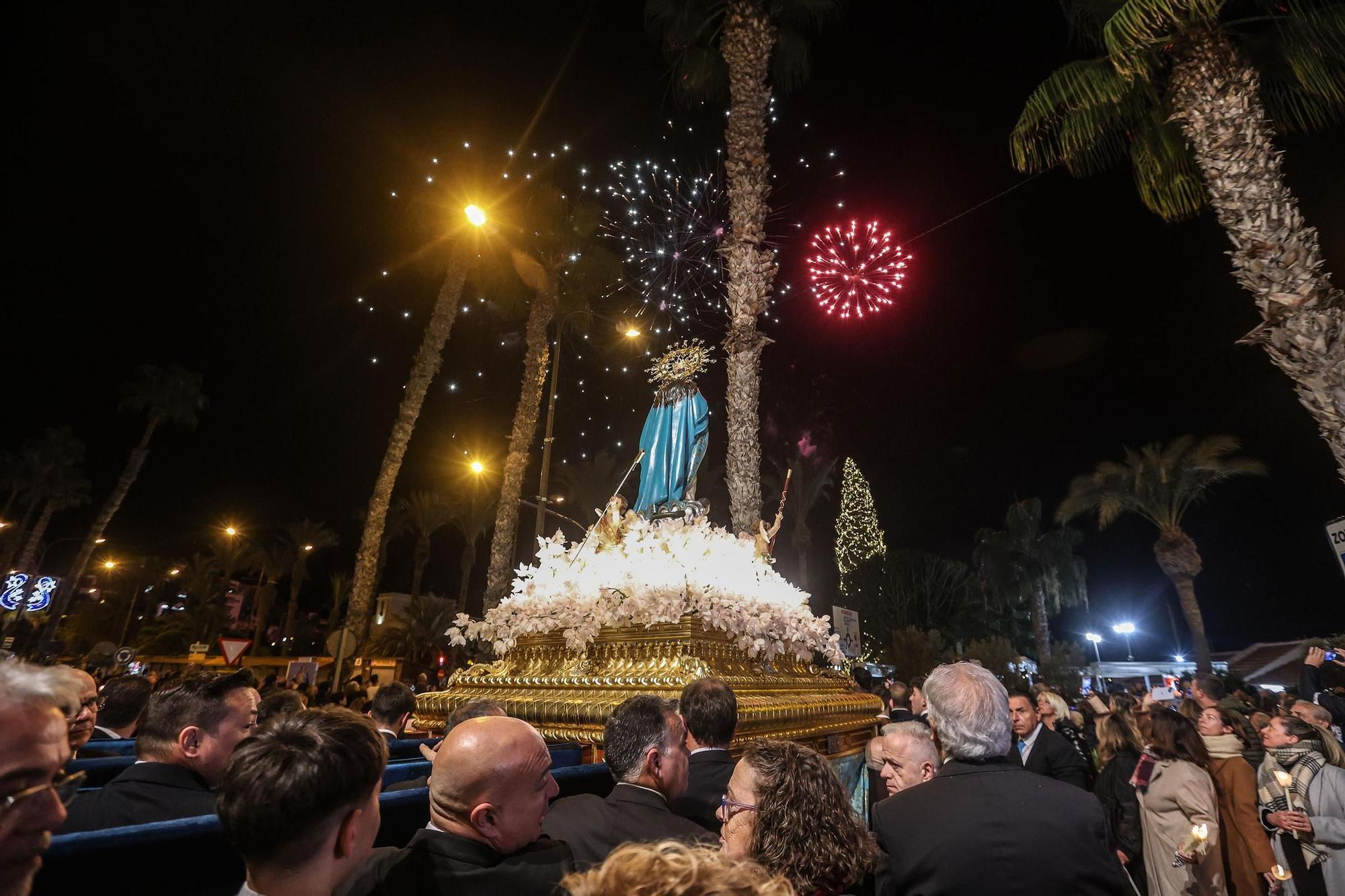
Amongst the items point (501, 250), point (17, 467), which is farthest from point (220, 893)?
point (17, 467)

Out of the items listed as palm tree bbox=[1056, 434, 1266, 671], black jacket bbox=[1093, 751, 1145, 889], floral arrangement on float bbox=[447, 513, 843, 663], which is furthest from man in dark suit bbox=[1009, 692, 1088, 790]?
palm tree bbox=[1056, 434, 1266, 671]

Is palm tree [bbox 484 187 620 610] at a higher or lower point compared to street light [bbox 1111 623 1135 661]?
higher

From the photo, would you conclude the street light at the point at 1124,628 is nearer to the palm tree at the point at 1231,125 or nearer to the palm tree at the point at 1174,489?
the palm tree at the point at 1174,489

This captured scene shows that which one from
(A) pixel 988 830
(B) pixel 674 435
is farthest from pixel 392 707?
(A) pixel 988 830

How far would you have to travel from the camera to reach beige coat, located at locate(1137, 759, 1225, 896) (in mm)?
4633

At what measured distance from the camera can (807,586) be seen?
3419 cm

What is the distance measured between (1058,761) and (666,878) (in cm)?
546

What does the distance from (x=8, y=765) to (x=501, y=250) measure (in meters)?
Result: 18.9

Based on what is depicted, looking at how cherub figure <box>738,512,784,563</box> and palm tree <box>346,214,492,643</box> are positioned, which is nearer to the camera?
cherub figure <box>738,512,784,563</box>

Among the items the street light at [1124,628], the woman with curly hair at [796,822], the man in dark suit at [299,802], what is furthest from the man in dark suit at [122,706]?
the street light at [1124,628]

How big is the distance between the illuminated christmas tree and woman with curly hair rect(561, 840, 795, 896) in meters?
38.2

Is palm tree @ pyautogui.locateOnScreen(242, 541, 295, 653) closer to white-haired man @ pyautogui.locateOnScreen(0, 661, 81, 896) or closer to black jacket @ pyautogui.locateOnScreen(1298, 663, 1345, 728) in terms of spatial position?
white-haired man @ pyautogui.locateOnScreen(0, 661, 81, 896)

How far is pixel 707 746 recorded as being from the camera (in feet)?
11.9

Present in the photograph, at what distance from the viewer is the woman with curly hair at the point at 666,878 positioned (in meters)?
1.00
